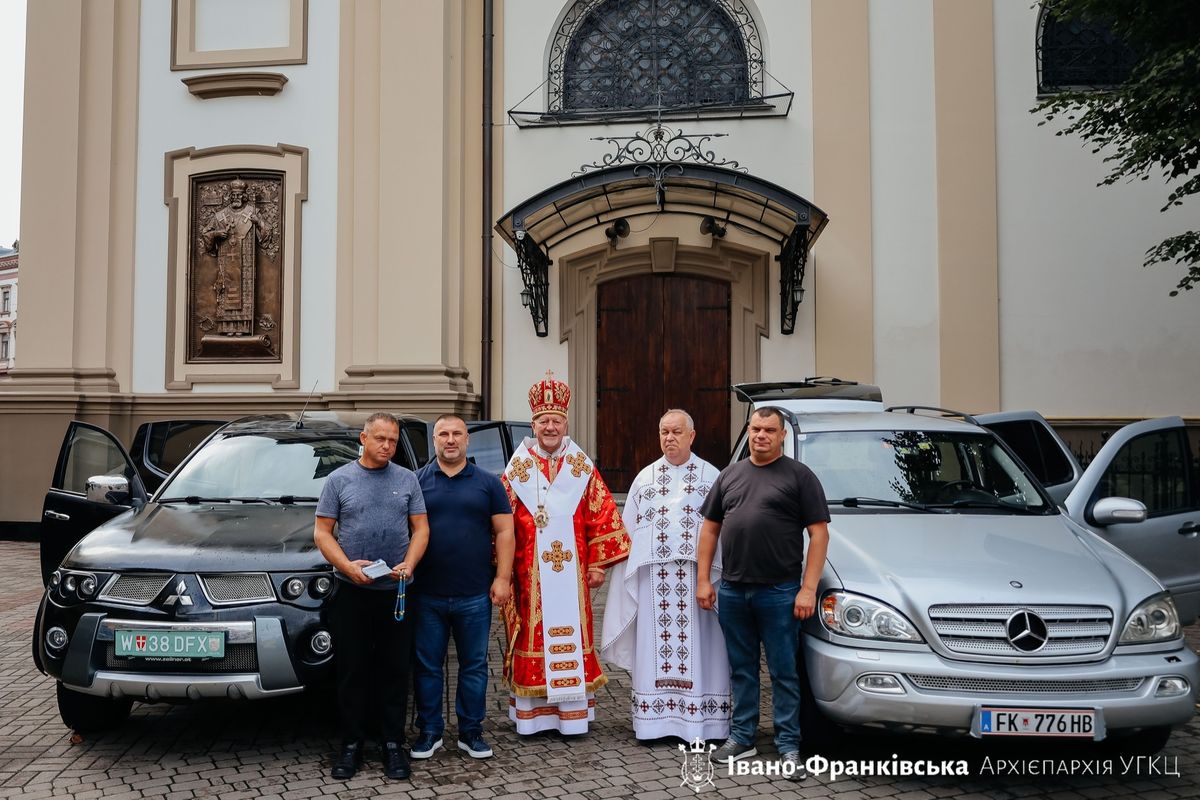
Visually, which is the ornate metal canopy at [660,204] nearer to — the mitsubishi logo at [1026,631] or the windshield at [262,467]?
the windshield at [262,467]

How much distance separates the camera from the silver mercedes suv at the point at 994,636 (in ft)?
12.6

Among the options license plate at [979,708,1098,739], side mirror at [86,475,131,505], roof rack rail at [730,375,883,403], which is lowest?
license plate at [979,708,1098,739]

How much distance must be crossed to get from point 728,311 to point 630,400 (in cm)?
163

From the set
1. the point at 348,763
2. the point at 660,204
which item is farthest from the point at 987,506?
the point at 660,204

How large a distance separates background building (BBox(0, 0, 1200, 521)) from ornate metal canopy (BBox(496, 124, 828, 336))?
58 mm

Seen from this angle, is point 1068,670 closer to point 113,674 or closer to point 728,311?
point 113,674

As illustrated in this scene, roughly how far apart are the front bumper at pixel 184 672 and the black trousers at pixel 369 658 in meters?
0.25

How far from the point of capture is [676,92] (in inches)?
467

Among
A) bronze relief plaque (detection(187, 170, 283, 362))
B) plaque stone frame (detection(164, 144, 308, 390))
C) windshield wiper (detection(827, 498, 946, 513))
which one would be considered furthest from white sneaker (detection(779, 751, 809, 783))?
bronze relief plaque (detection(187, 170, 283, 362))

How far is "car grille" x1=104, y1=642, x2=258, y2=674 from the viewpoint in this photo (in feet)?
13.8

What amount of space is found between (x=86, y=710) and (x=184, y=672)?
87cm

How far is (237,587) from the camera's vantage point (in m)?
4.38

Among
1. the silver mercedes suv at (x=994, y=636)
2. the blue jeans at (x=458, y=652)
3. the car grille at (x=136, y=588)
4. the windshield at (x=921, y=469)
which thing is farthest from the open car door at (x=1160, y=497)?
the car grille at (x=136, y=588)

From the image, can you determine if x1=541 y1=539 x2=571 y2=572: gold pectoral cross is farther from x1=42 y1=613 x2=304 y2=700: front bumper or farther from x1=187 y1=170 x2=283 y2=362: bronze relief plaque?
x1=187 y1=170 x2=283 y2=362: bronze relief plaque
